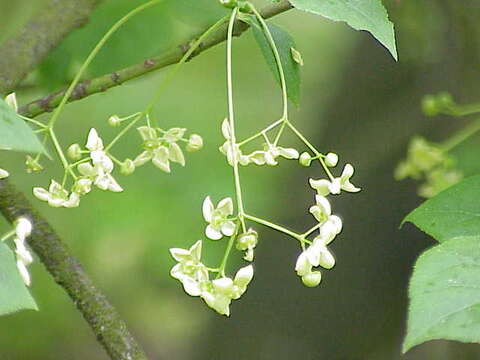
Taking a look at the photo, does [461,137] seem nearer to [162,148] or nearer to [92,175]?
[162,148]

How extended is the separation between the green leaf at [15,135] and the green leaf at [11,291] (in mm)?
102

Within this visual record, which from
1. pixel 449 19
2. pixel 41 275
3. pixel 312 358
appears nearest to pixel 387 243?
pixel 312 358

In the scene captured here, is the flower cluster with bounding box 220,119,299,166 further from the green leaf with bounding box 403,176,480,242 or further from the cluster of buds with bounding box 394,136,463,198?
the cluster of buds with bounding box 394,136,463,198

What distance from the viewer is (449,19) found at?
1995 mm

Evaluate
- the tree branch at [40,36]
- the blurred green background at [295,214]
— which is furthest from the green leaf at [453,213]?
the blurred green background at [295,214]

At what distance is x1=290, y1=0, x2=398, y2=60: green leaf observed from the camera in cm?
77

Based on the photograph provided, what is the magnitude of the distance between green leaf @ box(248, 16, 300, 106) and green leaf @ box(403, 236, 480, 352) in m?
0.28

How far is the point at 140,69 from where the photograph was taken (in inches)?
39.4

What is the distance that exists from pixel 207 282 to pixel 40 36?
2.06 feet

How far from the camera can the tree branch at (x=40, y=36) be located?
1208 millimetres

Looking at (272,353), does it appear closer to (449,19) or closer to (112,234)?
(112,234)

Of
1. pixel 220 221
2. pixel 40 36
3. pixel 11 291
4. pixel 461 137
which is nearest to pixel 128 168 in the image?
pixel 220 221

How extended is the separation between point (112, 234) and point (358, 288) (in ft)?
2.47

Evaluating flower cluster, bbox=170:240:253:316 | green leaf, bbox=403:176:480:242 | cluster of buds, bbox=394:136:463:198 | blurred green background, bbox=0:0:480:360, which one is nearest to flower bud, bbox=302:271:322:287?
flower cluster, bbox=170:240:253:316
